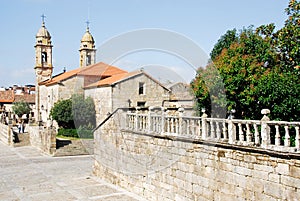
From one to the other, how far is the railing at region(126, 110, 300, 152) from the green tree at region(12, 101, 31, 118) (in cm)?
3741

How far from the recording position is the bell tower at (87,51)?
41000 millimetres

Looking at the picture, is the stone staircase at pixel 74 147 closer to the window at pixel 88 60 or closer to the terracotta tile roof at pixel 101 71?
the terracotta tile roof at pixel 101 71

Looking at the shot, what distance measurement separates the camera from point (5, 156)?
70.5 ft

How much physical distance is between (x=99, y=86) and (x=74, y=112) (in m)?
3.45

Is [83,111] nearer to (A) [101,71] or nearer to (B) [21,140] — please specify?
(A) [101,71]

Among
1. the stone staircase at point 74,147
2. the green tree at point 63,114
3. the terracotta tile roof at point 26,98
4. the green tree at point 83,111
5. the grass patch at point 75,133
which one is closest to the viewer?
the stone staircase at point 74,147

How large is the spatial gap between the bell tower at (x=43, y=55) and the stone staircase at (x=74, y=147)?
18426mm

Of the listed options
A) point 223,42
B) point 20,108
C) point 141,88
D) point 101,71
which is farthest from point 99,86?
point 20,108

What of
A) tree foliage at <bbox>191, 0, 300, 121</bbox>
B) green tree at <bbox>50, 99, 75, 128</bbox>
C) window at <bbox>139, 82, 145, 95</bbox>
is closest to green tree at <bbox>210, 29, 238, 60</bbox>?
tree foliage at <bbox>191, 0, 300, 121</bbox>

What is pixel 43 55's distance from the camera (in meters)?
Result: 39.2

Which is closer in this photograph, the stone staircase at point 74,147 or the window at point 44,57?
the stone staircase at point 74,147

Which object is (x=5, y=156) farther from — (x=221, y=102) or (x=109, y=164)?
(x=221, y=102)

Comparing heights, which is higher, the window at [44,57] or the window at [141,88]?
the window at [44,57]

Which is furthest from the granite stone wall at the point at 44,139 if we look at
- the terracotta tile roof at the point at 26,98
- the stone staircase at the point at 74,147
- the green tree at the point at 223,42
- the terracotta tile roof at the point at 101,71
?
the terracotta tile roof at the point at 26,98
